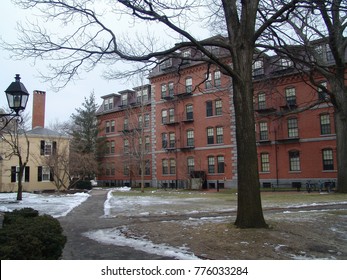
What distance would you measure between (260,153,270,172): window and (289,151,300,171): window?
229 centimetres

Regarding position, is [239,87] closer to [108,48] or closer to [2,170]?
[108,48]

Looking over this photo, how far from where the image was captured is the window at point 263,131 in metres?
35.5

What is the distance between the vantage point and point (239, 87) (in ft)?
32.9

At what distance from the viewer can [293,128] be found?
3397 cm

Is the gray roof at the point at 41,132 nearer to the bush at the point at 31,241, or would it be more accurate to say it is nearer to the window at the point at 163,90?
the window at the point at 163,90

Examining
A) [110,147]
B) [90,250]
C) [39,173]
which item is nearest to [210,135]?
[110,147]

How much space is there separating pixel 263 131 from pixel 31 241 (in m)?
33.2

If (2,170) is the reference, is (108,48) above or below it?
above

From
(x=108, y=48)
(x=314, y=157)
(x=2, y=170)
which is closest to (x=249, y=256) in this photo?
(x=108, y=48)

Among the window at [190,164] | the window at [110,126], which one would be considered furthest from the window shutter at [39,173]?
the window at [190,164]

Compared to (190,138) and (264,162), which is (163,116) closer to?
(190,138)

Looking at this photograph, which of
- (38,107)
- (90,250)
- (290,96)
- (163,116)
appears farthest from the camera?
(38,107)

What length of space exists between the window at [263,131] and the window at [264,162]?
1.69 meters

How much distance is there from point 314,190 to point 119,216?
20.7 m
